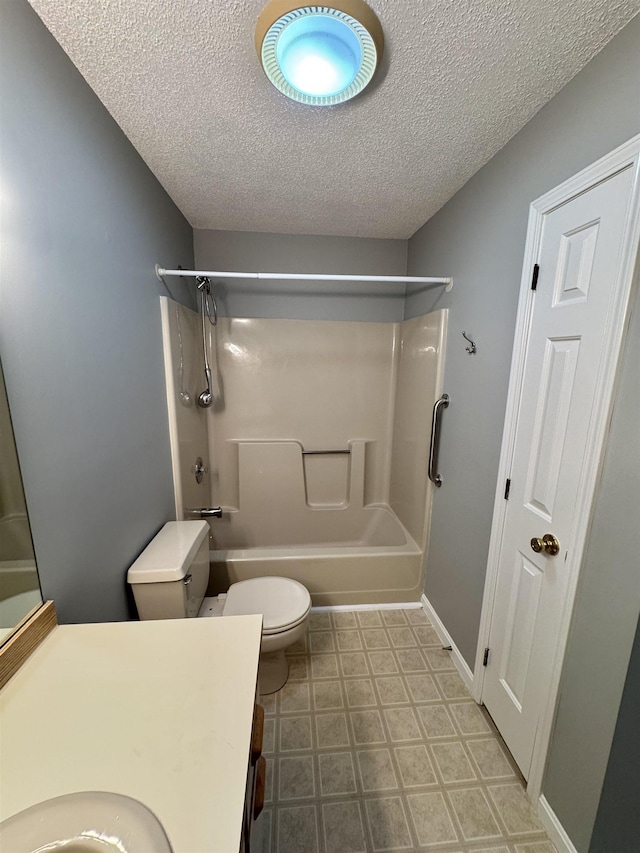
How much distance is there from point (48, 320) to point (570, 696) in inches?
74.9

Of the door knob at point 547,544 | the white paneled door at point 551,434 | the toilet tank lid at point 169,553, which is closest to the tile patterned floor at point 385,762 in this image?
the white paneled door at point 551,434

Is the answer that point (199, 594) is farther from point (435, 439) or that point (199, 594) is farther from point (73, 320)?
point (435, 439)

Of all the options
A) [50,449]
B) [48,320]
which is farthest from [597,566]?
[48,320]

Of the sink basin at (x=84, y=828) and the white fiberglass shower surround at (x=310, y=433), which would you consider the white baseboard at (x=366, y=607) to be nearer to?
the white fiberglass shower surround at (x=310, y=433)

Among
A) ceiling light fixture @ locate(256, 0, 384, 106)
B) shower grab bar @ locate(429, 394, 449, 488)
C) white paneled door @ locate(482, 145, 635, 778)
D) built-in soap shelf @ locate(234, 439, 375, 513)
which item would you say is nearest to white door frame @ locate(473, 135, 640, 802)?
white paneled door @ locate(482, 145, 635, 778)

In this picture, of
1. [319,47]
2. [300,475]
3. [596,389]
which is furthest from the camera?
[300,475]

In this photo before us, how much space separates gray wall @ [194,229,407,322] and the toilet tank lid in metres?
1.61

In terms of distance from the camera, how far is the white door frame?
0.89 meters

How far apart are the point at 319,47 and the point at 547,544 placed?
1.59 metres

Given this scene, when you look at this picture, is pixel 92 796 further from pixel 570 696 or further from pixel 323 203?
pixel 323 203

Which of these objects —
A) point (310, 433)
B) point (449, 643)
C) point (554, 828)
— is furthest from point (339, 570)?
point (554, 828)

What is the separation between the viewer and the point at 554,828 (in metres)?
1.14

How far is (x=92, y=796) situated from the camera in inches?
23.0

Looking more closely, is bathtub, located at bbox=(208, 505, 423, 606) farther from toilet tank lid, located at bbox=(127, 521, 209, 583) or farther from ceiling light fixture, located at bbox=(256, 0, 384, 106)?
ceiling light fixture, located at bbox=(256, 0, 384, 106)
